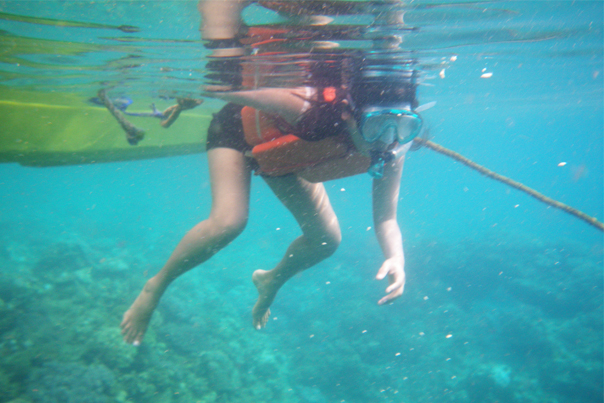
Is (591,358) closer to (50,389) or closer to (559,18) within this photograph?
(559,18)

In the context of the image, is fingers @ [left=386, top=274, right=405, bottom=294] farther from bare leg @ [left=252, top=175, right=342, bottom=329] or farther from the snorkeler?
bare leg @ [left=252, top=175, right=342, bottom=329]

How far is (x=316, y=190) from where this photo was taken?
4016 mm

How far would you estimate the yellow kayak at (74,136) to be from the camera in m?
5.72

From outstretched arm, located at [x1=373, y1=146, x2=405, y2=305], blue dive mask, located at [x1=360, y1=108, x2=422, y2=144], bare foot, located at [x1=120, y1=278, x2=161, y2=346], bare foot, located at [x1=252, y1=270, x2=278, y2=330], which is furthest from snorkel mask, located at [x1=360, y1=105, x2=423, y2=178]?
bare foot, located at [x1=120, y1=278, x2=161, y2=346]

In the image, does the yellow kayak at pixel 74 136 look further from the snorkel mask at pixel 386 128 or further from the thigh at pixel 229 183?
the snorkel mask at pixel 386 128

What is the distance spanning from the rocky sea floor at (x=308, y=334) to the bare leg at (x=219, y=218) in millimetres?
5360

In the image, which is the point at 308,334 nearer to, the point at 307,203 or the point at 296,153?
the point at 307,203

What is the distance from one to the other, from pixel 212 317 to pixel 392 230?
9268 millimetres

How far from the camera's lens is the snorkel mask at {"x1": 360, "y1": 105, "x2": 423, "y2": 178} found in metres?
2.78

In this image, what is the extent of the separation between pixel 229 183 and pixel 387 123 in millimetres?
1646

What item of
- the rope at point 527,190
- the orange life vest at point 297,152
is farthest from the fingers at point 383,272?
the rope at point 527,190

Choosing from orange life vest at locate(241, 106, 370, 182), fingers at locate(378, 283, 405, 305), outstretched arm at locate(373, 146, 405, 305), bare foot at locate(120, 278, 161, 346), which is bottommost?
bare foot at locate(120, 278, 161, 346)

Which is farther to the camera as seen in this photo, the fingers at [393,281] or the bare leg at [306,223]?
the bare leg at [306,223]

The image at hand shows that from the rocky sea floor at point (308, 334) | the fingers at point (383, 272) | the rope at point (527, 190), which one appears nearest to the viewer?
the fingers at point (383, 272)
